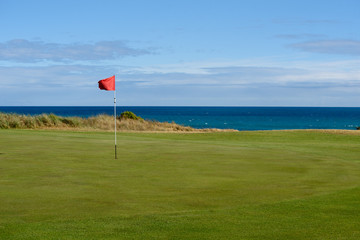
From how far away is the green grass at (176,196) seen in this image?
7.15 meters

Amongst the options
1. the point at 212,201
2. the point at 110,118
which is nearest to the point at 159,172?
the point at 212,201

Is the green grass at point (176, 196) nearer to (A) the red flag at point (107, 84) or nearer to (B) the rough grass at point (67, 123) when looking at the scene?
(A) the red flag at point (107, 84)

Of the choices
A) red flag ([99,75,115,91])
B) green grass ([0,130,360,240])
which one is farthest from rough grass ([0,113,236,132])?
green grass ([0,130,360,240])

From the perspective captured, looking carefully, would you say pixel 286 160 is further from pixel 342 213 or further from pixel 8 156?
pixel 8 156

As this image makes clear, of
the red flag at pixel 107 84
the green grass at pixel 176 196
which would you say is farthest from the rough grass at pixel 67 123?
the green grass at pixel 176 196

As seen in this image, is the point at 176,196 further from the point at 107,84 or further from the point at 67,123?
the point at 67,123

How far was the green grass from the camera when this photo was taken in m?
7.15

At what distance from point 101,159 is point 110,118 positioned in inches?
1279

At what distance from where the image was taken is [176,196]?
9531 mm

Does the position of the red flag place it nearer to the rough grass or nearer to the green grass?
the green grass

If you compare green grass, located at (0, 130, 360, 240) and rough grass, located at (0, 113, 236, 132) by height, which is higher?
rough grass, located at (0, 113, 236, 132)

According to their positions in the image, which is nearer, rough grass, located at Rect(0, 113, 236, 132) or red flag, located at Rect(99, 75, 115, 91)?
red flag, located at Rect(99, 75, 115, 91)

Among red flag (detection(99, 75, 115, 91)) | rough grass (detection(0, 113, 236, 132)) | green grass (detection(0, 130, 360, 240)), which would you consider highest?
red flag (detection(99, 75, 115, 91))

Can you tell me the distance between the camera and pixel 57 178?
11570 millimetres
